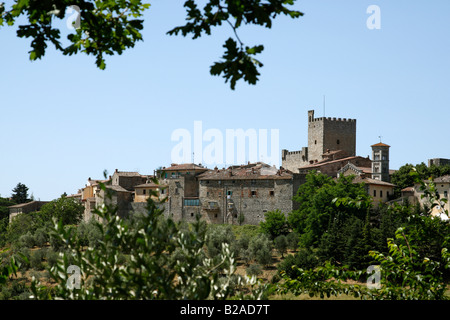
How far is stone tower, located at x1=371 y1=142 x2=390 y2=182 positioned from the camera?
2613 inches

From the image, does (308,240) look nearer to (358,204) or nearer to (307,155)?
(307,155)

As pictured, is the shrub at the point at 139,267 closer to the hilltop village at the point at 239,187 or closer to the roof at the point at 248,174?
the hilltop village at the point at 239,187

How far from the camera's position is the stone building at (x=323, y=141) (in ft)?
275

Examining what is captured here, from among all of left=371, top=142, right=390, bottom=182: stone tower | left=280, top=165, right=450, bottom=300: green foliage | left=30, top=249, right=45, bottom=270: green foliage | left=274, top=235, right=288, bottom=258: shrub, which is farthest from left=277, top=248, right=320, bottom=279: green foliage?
left=280, top=165, right=450, bottom=300: green foliage

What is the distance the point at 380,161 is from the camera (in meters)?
66.6

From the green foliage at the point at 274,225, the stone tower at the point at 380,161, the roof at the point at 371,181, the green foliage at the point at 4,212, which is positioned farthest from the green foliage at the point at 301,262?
the green foliage at the point at 4,212

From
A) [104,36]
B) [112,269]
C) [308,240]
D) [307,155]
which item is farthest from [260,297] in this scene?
[307,155]

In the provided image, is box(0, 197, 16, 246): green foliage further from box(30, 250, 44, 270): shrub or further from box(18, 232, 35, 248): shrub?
box(30, 250, 44, 270): shrub

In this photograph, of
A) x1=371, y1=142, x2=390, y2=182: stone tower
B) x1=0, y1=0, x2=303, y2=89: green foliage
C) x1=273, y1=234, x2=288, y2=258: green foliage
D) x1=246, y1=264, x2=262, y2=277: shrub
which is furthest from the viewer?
x1=371, y1=142, x2=390, y2=182: stone tower

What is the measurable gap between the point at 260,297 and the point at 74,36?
3.77 meters

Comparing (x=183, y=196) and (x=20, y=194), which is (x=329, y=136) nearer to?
(x=183, y=196)

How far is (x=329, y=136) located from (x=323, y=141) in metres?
1.58

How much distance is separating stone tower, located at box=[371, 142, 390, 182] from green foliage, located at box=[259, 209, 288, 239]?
12399 millimetres

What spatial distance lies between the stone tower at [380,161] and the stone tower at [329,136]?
15253 millimetres
